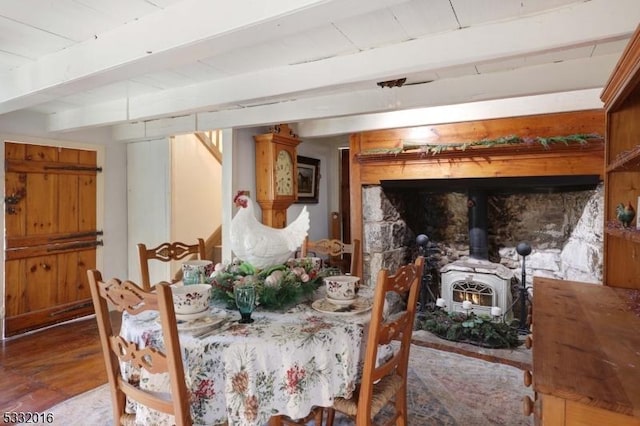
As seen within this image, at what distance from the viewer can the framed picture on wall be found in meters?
4.16

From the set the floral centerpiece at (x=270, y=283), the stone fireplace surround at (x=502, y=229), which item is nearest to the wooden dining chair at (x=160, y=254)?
the floral centerpiece at (x=270, y=283)

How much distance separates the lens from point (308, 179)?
4.31 m

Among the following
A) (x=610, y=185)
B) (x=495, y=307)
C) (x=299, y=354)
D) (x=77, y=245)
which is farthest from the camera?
(x=77, y=245)

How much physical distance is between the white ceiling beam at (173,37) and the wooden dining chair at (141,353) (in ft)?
2.93

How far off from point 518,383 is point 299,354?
188 cm

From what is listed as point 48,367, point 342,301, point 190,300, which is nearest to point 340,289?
point 342,301

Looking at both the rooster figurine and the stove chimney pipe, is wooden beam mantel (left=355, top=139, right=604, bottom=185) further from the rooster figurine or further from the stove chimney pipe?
the rooster figurine

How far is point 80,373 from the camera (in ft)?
8.27

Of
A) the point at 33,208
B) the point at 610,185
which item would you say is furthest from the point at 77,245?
the point at 610,185

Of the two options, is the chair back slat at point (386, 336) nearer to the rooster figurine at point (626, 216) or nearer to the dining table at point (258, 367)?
the dining table at point (258, 367)

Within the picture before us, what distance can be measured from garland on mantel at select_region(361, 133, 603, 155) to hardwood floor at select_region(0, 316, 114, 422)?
2893 mm

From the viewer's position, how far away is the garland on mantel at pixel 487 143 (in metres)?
2.82

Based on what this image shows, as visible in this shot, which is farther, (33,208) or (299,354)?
(33,208)

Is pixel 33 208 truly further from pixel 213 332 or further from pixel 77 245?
pixel 213 332
